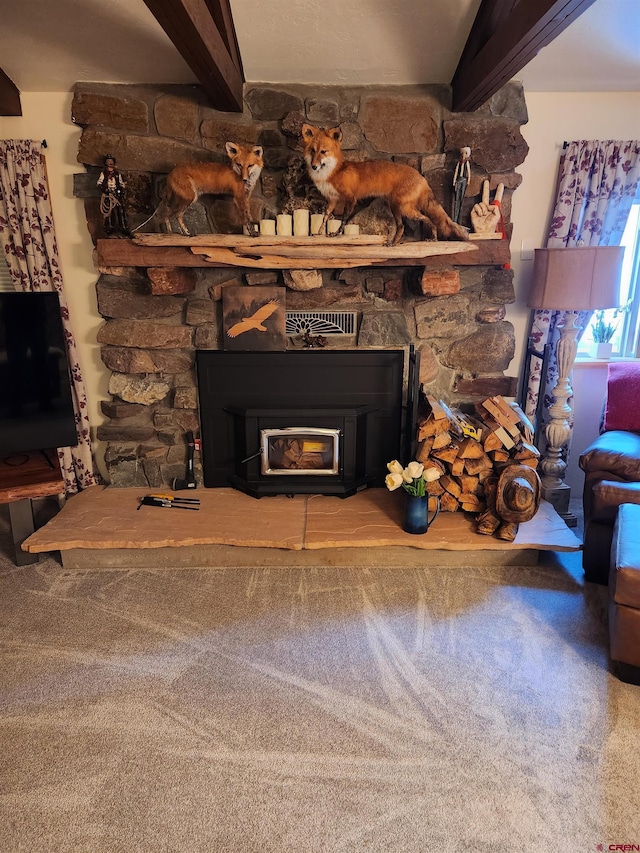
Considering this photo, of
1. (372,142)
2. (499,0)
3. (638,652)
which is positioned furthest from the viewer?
(372,142)

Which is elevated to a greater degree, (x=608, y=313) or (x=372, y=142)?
(x=372, y=142)

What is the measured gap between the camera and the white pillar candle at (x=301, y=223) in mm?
2693

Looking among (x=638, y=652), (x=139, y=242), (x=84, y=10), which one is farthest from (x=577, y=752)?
(x=84, y=10)

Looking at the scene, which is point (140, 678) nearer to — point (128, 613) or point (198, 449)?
point (128, 613)

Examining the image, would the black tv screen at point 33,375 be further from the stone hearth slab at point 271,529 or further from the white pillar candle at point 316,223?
the white pillar candle at point 316,223

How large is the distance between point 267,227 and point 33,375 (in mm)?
1372

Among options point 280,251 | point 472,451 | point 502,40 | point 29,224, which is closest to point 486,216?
point 502,40

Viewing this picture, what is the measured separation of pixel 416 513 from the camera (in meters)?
2.62

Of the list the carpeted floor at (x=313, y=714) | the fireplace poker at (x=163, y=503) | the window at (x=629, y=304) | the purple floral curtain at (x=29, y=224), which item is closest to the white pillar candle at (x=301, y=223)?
the purple floral curtain at (x=29, y=224)

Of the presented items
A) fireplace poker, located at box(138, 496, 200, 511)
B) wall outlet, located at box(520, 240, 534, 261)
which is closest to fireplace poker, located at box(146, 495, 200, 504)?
fireplace poker, located at box(138, 496, 200, 511)

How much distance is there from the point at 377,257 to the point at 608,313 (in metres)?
1.65

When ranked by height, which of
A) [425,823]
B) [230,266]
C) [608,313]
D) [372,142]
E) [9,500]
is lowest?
[425,823]

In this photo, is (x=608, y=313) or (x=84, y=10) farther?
(x=608, y=313)

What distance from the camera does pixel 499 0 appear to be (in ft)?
7.19
